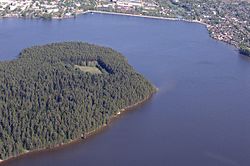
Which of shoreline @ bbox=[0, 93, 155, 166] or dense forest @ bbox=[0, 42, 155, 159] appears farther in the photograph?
dense forest @ bbox=[0, 42, 155, 159]

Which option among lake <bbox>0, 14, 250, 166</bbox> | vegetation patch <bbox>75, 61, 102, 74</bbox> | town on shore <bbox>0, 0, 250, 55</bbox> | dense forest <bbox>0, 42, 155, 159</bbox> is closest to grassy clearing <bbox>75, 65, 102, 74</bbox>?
vegetation patch <bbox>75, 61, 102, 74</bbox>

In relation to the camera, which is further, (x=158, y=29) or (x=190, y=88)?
(x=158, y=29)

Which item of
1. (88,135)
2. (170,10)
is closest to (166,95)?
(88,135)

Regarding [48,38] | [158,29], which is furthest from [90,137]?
[158,29]

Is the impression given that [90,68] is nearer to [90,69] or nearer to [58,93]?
[90,69]

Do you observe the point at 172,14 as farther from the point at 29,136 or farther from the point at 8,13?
the point at 29,136

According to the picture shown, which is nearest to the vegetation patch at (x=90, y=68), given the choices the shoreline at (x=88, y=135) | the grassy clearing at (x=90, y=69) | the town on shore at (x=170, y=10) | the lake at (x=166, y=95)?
the grassy clearing at (x=90, y=69)

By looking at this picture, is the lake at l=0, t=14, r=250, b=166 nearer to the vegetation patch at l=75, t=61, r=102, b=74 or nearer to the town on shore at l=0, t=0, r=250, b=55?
the town on shore at l=0, t=0, r=250, b=55
